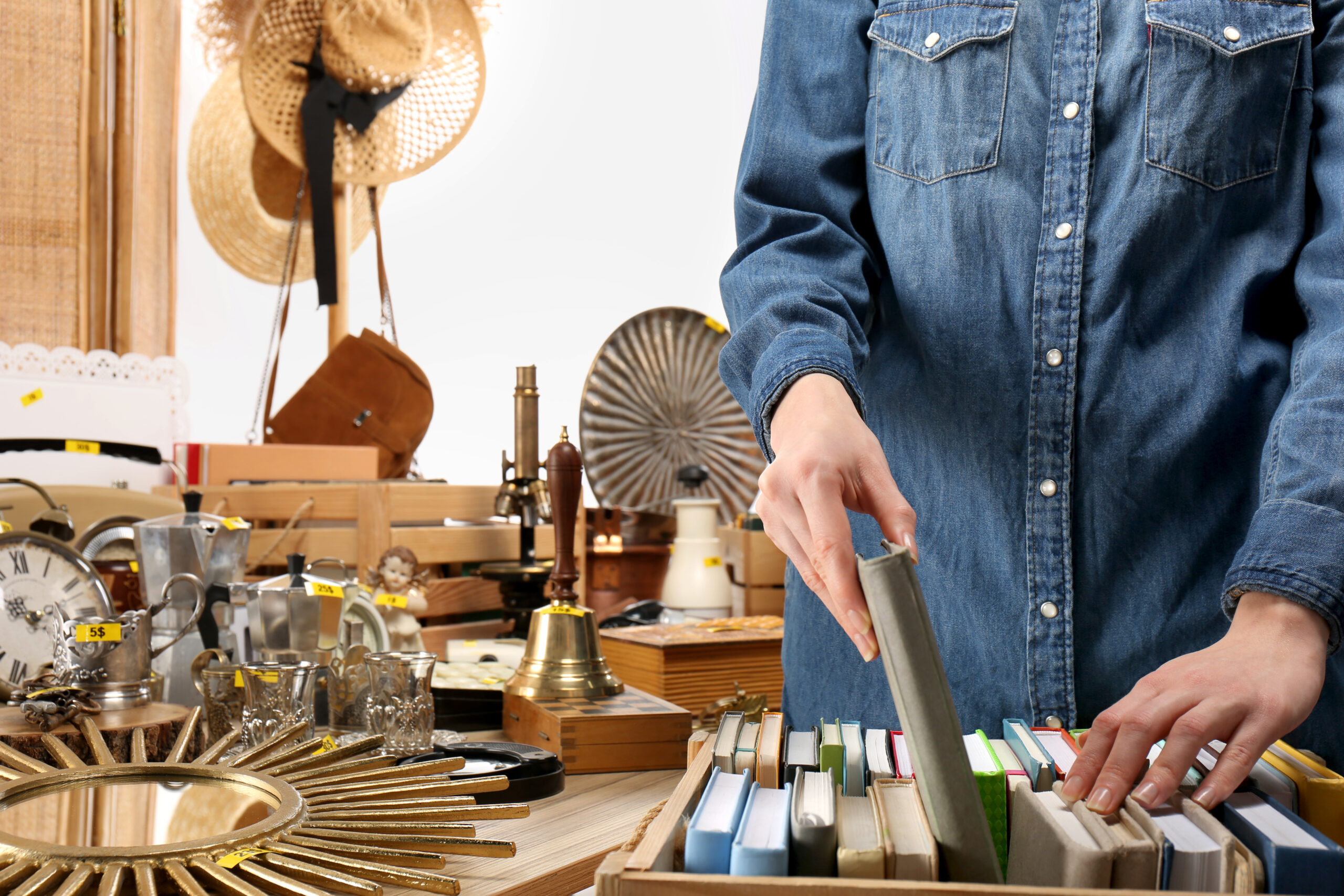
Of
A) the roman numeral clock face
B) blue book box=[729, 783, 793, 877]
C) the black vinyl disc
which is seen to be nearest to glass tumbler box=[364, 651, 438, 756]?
the black vinyl disc

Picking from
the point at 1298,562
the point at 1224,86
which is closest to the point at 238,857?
the point at 1298,562

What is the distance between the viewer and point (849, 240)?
865 mm

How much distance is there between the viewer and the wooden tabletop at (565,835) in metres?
0.61

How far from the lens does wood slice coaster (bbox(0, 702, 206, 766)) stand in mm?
752

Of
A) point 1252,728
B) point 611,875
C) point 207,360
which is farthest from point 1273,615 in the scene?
point 207,360

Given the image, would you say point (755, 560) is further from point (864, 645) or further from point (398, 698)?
point (864, 645)

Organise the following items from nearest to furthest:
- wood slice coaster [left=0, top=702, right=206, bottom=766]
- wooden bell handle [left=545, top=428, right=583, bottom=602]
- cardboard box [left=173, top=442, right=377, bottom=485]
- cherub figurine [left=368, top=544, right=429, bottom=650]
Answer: wood slice coaster [left=0, top=702, right=206, bottom=766], wooden bell handle [left=545, top=428, right=583, bottom=602], cherub figurine [left=368, top=544, right=429, bottom=650], cardboard box [left=173, top=442, right=377, bottom=485]

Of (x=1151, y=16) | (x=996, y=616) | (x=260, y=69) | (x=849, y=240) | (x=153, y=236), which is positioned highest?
(x=260, y=69)

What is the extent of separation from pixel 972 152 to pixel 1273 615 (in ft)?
1.49

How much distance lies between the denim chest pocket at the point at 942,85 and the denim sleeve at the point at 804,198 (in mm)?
34

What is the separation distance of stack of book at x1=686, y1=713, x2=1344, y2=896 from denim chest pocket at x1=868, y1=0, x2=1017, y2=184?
1.65 feet

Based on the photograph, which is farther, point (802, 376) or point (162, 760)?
point (162, 760)

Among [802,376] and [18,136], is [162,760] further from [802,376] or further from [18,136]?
[18,136]

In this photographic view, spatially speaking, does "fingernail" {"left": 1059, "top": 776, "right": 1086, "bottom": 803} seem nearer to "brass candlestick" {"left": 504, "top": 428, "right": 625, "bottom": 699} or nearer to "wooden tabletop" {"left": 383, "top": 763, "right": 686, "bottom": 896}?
"wooden tabletop" {"left": 383, "top": 763, "right": 686, "bottom": 896}
